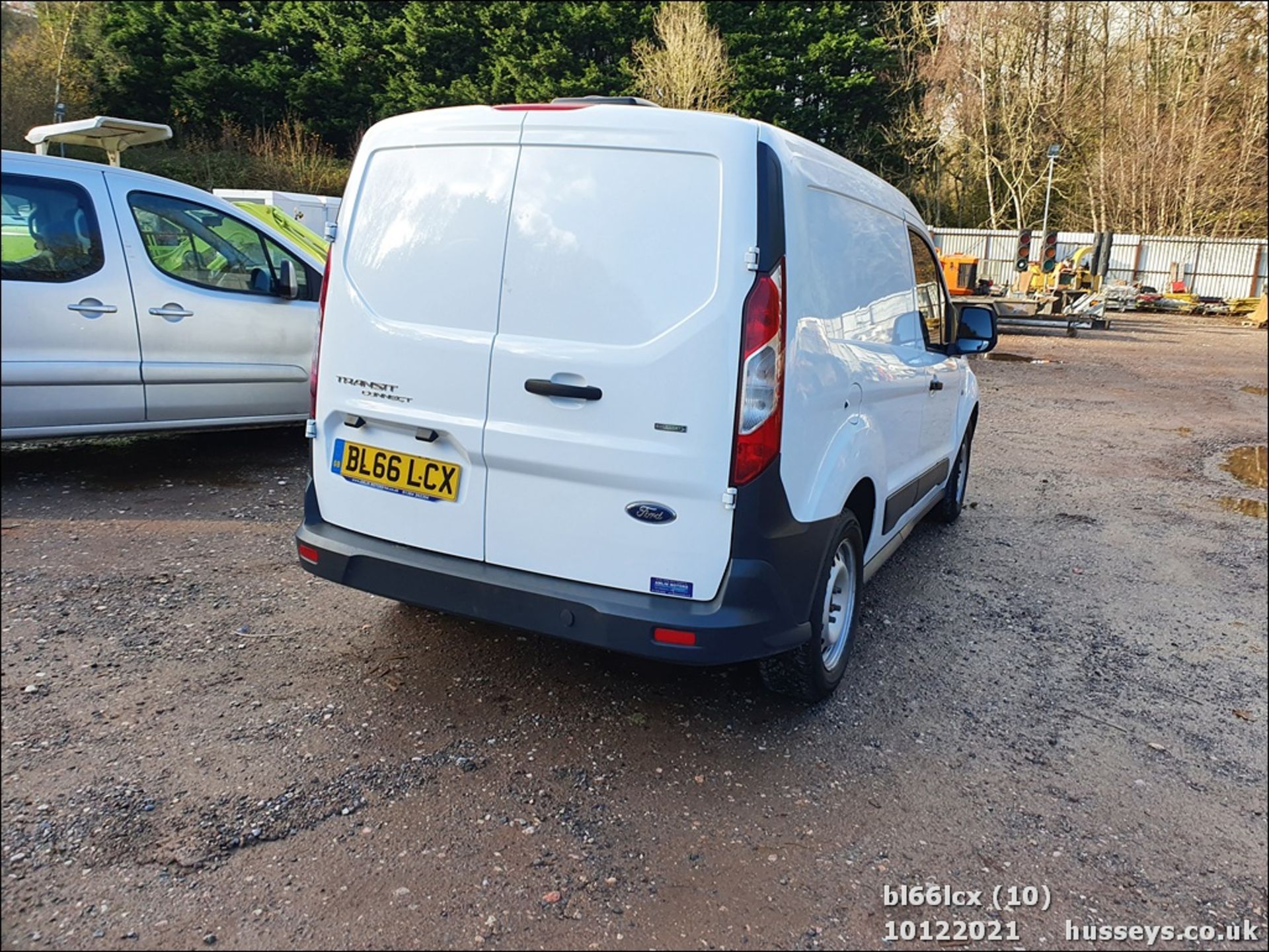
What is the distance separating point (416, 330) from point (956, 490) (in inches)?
156

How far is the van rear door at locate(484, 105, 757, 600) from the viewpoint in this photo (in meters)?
2.62

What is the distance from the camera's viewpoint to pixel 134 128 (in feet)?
34.0

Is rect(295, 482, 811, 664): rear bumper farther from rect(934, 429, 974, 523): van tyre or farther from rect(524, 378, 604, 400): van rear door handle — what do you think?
rect(934, 429, 974, 523): van tyre

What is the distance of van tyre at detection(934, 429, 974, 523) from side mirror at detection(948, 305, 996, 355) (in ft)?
2.98

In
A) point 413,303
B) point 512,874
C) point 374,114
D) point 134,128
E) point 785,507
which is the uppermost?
point 374,114

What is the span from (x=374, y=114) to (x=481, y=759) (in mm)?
33332

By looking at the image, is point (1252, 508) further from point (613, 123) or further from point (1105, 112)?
point (1105, 112)

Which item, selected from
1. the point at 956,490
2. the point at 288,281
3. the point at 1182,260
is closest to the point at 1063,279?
the point at 1182,260

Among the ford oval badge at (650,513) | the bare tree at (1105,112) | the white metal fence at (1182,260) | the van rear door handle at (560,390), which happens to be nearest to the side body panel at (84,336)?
the van rear door handle at (560,390)

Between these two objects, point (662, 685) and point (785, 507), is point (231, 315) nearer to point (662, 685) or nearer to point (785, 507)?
point (662, 685)

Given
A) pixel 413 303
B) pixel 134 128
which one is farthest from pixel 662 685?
pixel 134 128

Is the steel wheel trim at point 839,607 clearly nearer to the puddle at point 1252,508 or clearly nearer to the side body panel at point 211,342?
the puddle at point 1252,508

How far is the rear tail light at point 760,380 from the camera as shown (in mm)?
2625

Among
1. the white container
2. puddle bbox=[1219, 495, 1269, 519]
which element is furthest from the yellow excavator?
puddle bbox=[1219, 495, 1269, 519]
